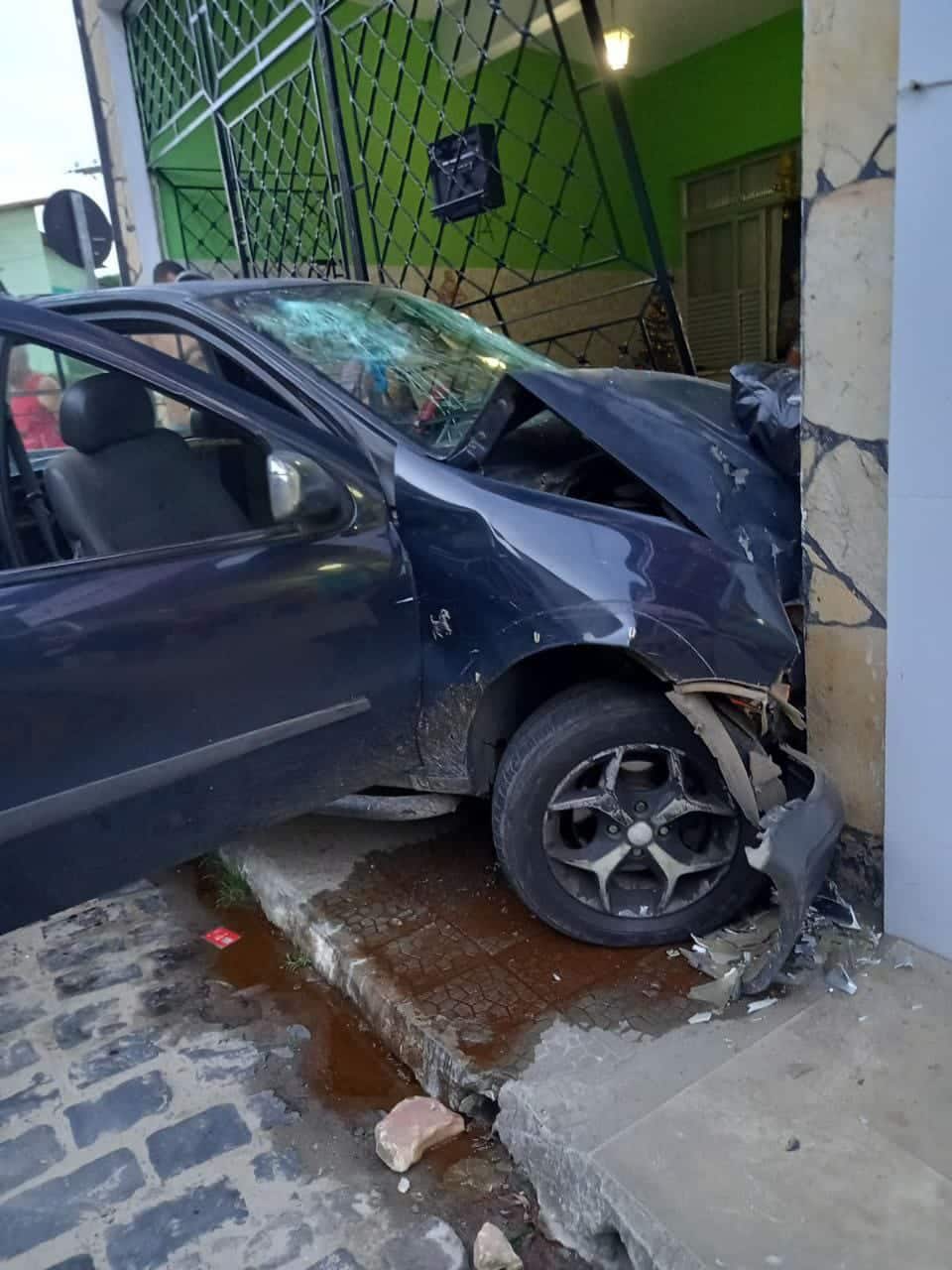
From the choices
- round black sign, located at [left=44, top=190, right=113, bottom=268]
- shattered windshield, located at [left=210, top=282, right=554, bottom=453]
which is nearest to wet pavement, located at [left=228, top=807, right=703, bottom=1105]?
shattered windshield, located at [left=210, top=282, right=554, bottom=453]

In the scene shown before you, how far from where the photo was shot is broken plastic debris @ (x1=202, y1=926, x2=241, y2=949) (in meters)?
2.95

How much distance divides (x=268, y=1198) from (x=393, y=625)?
4.48 ft

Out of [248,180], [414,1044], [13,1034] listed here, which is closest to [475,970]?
[414,1044]

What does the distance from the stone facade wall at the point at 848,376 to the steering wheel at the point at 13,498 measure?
6.59 feet

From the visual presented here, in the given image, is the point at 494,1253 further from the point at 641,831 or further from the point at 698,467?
the point at 698,467

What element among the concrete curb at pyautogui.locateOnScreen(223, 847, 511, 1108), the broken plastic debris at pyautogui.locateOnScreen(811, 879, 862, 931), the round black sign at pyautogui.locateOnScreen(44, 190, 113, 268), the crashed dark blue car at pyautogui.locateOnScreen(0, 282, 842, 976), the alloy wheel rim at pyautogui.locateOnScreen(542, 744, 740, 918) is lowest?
the concrete curb at pyautogui.locateOnScreen(223, 847, 511, 1108)

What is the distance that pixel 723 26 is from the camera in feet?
25.9

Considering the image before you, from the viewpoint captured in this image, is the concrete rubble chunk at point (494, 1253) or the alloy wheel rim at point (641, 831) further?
the alloy wheel rim at point (641, 831)

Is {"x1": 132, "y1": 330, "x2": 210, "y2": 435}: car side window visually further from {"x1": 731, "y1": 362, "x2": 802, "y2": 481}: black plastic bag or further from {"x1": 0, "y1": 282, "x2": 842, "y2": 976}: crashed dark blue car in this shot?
{"x1": 731, "y1": 362, "x2": 802, "y2": 481}: black plastic bag

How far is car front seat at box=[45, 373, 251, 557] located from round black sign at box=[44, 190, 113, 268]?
340cm

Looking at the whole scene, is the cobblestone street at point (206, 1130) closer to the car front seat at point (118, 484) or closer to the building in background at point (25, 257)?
the car front seat at point (118, 484)

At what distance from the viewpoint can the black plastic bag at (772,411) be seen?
2.63 metres

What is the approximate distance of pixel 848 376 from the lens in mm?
2186

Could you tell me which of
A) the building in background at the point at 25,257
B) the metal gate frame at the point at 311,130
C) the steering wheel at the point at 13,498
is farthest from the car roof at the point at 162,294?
the building in background at the point at 25,257
